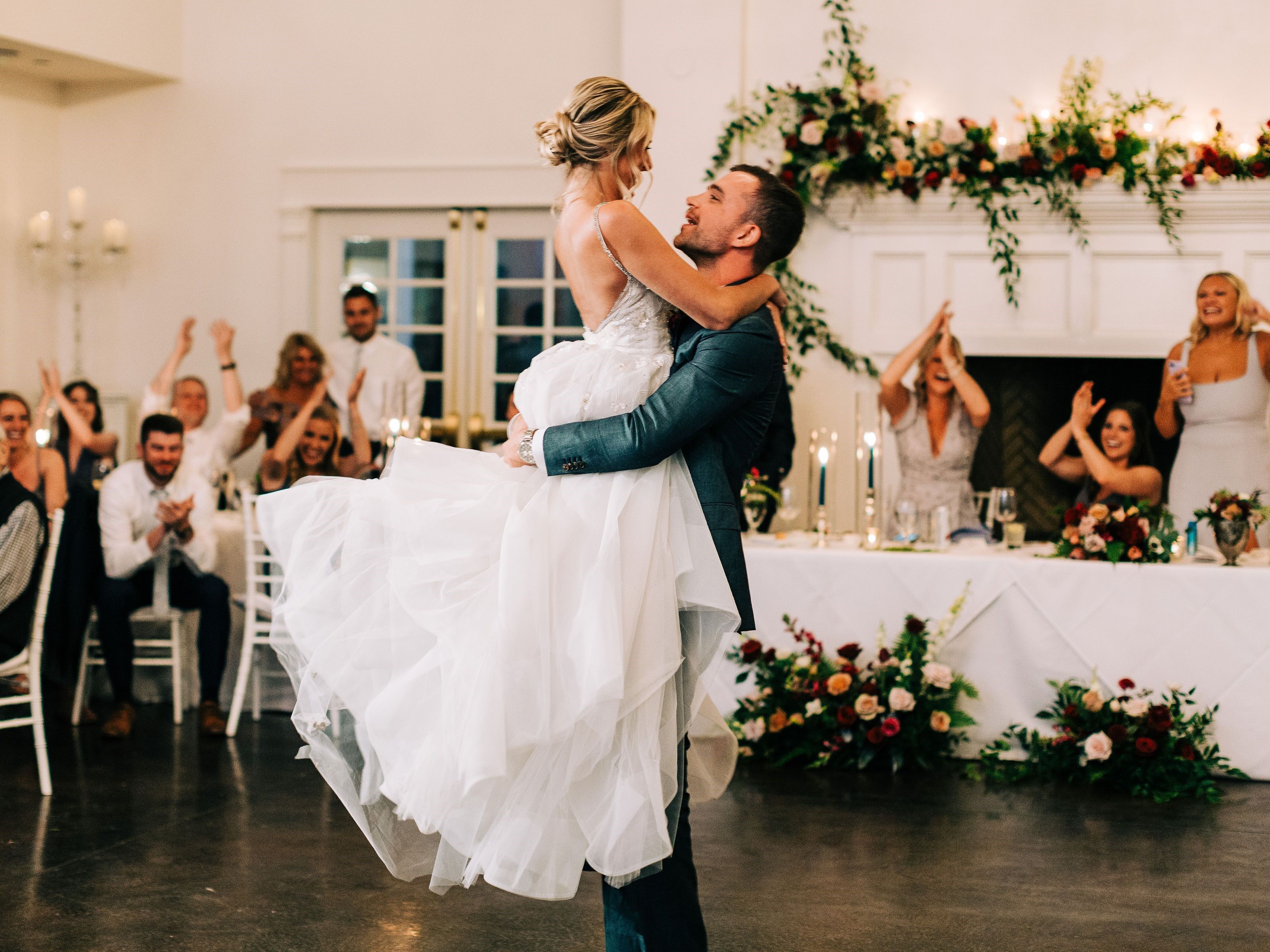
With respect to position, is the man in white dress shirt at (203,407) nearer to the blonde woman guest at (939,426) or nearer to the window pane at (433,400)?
the window pane at (433,400)

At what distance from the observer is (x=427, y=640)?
1952mm

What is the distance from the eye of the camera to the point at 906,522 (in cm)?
471

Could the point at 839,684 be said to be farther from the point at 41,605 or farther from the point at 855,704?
the point at 41,605

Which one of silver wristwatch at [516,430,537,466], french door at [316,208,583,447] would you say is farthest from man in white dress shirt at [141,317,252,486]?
silver wristwatch at [516,430,537,466]

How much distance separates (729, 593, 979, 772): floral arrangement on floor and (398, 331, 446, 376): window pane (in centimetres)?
392

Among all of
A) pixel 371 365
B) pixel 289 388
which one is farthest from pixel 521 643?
pixel 371 365

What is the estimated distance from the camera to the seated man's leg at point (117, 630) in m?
4.87

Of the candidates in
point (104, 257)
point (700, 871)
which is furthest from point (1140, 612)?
point (104, 257)

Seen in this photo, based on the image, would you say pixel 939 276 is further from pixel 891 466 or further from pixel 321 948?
pixel 321 948

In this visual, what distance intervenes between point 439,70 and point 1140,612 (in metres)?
5.27

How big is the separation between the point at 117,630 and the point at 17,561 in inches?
45.4

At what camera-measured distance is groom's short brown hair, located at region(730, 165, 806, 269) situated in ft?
6.52

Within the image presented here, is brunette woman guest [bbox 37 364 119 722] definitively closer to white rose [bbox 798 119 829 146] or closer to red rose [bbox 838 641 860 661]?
red rose [bbox 838 641 860 661]

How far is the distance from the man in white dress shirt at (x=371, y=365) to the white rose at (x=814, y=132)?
254 cm
